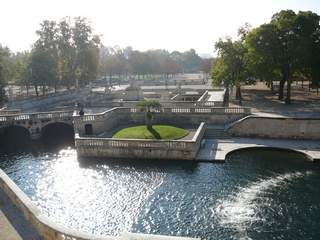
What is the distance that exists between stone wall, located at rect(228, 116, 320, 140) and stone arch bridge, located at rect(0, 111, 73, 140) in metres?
23.0

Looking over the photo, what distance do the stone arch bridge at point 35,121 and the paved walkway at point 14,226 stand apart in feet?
105

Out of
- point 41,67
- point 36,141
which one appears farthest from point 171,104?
point 41,67

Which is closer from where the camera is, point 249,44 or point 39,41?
point 249,44

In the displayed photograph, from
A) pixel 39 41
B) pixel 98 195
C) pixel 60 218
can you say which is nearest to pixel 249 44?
pixel 98 195

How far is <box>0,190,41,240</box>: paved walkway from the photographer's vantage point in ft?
46.2

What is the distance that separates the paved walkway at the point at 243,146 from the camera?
35.7 m

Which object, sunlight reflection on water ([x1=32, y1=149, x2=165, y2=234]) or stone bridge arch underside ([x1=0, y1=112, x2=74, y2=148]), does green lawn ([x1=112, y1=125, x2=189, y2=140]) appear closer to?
sunlight reflection on water ([x1=32, y1=149, x2=165, y2=234])

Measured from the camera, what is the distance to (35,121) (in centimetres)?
4756

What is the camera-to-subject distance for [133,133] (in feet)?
130

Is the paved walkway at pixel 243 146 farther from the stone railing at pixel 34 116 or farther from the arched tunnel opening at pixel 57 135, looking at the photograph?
the stone railing at pixel 34 116

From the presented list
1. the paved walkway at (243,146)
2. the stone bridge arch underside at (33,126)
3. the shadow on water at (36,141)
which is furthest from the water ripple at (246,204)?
the stone bridge arch underside at (33,126)

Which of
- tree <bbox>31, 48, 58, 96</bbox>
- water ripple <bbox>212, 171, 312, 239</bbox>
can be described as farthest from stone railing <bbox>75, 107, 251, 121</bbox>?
tree <bbox>31, 48, 58, 96</bbox>

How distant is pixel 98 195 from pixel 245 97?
45379mm

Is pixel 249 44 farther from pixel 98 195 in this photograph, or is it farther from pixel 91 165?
pixel 98 195
